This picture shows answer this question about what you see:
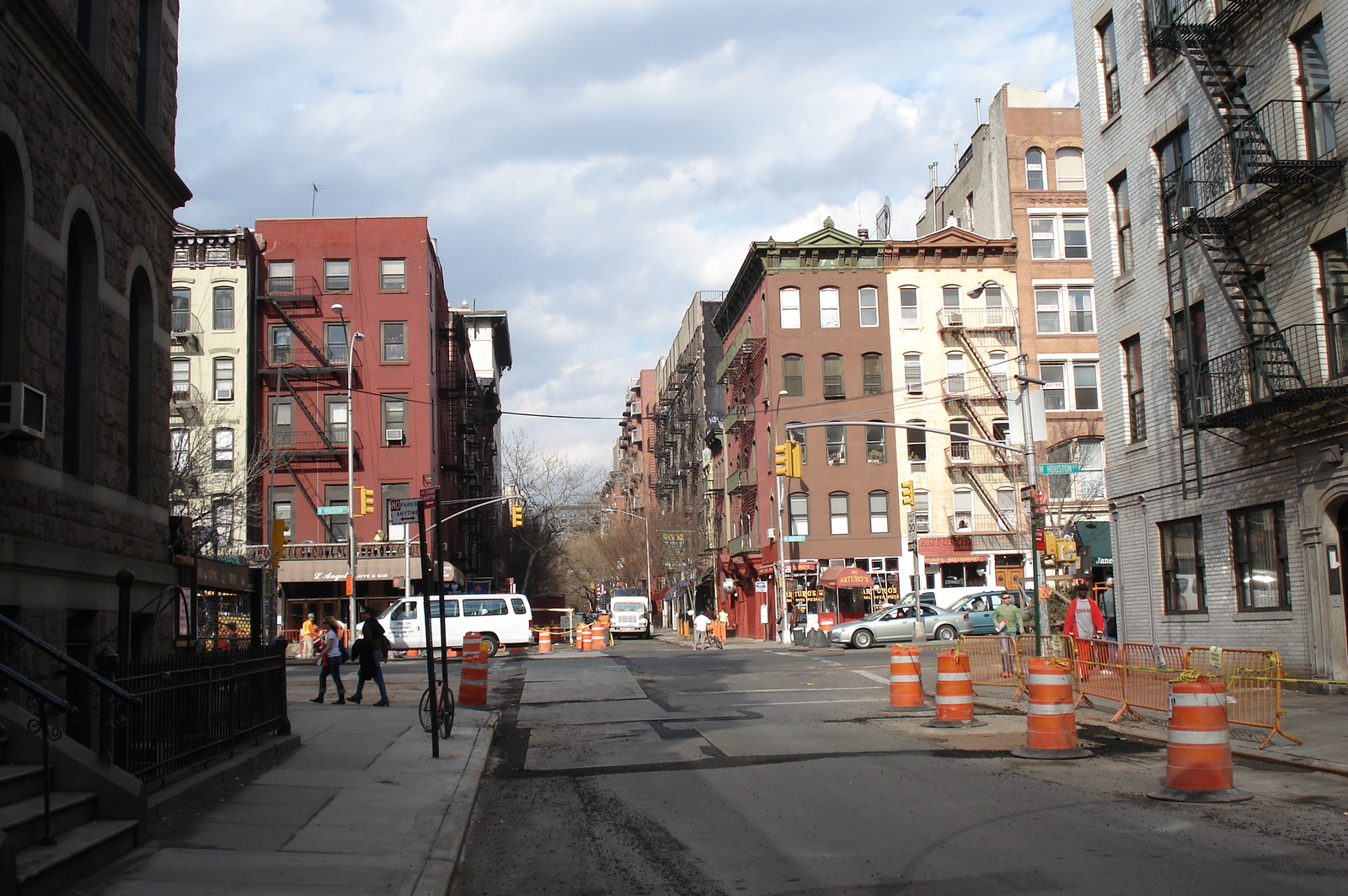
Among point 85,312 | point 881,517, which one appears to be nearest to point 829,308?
point 881,517

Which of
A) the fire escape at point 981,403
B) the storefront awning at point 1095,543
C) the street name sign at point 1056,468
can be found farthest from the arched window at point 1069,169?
the street name sign at point 1056,468

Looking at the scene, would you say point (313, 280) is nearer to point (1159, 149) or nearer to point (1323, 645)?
point (1159, 149)

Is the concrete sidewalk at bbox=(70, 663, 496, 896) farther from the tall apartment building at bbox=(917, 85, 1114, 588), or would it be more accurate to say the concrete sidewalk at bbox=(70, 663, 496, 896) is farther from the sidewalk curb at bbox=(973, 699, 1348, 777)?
the tall apartment building at bbox=(917, 85, 1114, 588)

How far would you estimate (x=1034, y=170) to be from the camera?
54438 mm

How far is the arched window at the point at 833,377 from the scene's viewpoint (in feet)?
182

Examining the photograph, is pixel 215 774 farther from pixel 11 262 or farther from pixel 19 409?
pixel 11 262

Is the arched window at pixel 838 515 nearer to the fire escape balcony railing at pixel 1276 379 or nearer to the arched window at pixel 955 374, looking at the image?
the arched window at pixel 955 374

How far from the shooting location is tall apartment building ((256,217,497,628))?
52.1 m

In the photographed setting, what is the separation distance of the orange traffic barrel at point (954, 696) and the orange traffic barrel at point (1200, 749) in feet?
18.5

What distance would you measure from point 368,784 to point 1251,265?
16.8 metres

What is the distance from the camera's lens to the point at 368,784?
11852mm

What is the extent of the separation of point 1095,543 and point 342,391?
1285 inches

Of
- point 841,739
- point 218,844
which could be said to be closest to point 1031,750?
point 841,739

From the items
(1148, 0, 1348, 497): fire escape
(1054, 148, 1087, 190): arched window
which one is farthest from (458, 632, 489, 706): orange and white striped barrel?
(1054, 148, 1087, 190): arched window
